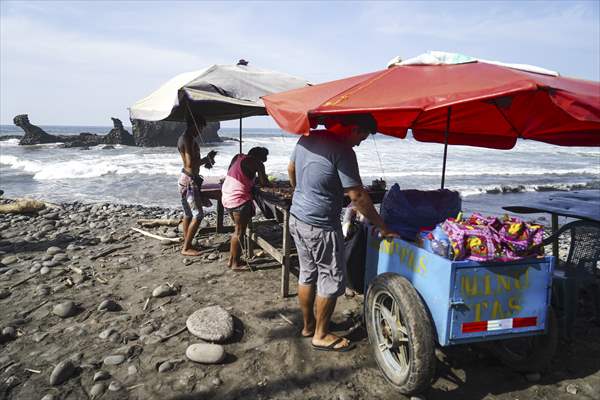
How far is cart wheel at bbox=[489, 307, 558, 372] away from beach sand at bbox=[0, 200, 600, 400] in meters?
0.12

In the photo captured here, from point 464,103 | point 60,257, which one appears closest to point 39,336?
point 60,257

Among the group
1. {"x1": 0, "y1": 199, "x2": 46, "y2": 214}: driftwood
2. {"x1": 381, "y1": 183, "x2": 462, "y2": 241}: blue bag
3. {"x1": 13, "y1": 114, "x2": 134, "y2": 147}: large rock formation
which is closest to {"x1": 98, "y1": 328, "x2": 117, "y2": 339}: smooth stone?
{"x1": 381, "y1": 183, "x2": 462, "y2": 241}: blue bag

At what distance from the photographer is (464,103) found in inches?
104

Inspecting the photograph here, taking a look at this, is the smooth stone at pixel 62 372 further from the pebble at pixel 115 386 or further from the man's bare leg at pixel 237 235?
the man's bare leg at pixel 237 235

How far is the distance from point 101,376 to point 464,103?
3443 millimetres

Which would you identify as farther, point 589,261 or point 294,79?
point 294,79

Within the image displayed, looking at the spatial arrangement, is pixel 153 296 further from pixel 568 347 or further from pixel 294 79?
pixel 568 347

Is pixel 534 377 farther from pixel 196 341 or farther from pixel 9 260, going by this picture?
pixel 9 260

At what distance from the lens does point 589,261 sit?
152 inches

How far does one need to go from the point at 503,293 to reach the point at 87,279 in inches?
198

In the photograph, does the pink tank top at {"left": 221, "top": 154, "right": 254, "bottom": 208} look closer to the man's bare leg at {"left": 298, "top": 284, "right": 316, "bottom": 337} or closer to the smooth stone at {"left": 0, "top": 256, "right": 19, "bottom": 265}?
the man's bare leg at {"left": 298, "top": 284, "right": 316, "bottom": 337}

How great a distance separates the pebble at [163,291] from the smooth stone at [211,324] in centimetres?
87

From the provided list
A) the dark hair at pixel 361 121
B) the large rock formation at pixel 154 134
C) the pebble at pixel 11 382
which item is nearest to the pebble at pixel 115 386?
the pebble at pixel 11 382

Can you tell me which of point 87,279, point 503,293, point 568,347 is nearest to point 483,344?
point 568,347
